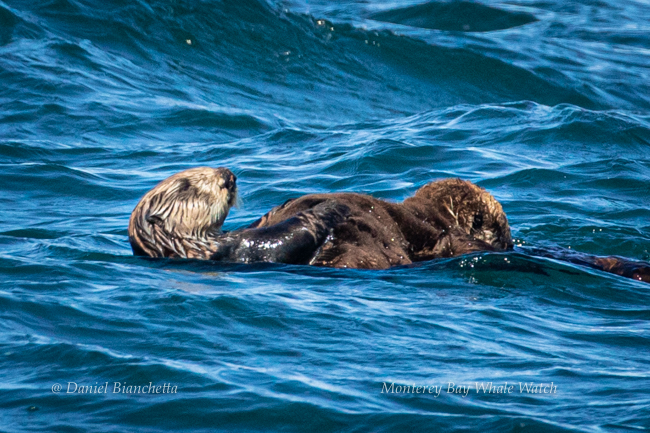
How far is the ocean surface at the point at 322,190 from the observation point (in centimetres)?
379

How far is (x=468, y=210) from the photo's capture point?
20.2 feet

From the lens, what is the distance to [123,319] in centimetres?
463

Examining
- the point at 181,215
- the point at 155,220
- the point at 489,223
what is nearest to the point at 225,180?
the point at 181,215

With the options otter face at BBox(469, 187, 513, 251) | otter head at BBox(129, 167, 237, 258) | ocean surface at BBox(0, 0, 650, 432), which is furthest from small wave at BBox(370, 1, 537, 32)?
otter head at BBox(129, 167, 237, 258)

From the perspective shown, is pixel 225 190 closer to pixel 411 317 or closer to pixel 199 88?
pixel 411 317

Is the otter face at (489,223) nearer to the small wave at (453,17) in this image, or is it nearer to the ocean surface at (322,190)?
the ocean surface at (322,190)

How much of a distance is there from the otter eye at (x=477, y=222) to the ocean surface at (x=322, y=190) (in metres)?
0.55

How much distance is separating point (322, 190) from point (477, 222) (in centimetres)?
309

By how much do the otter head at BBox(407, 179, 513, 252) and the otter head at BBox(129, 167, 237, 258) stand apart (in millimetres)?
1519

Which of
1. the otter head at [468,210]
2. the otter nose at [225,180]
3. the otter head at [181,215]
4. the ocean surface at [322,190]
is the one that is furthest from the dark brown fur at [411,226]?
the otter head at [181,215]

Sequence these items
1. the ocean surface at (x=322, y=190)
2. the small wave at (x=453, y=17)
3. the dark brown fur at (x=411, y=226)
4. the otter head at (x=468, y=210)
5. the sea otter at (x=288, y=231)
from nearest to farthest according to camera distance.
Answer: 1. the ocean surface at (x=322, y=190)
2. the sea otter at (x=288, y=231)
3. the dark brown fur at (x=411, y=226)
4. the otter head at (x=468, y=210)
5. the small wave at (x=453, y=17)

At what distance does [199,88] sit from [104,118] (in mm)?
1995

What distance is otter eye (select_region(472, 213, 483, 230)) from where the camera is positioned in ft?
20.3

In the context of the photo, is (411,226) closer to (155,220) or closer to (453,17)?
(155,220)
